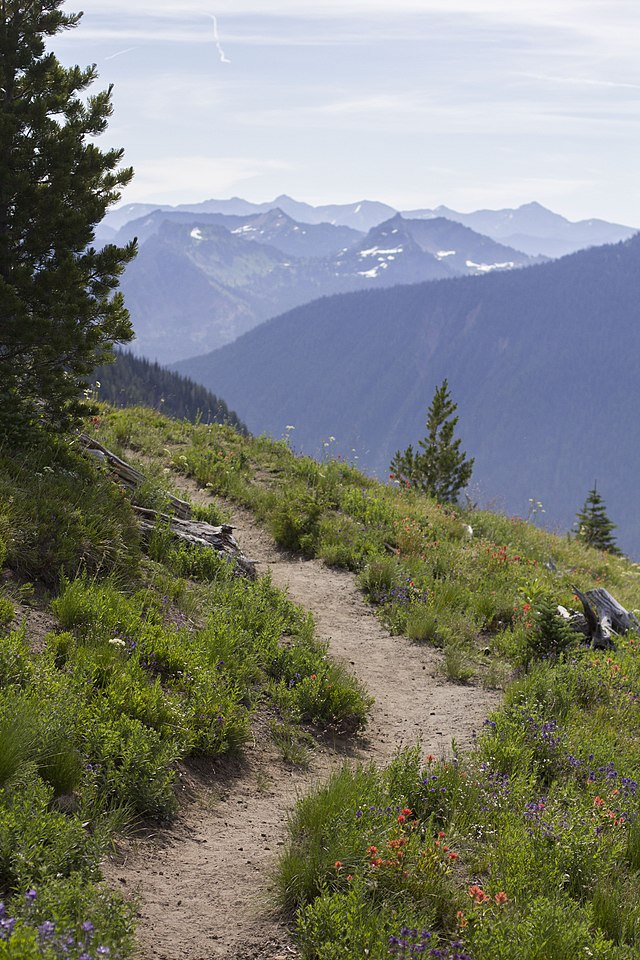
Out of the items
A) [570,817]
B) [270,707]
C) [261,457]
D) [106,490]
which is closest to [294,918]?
[570,817]

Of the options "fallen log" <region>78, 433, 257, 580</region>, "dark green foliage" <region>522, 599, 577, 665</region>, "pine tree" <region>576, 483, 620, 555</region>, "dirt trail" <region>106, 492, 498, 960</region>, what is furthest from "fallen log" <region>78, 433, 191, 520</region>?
"pine tree" <region>576, 483, 620, 555</region>

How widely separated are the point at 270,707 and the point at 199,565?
2769 mm

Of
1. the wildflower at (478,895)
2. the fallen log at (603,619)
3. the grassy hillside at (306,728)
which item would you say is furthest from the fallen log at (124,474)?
the wildflower at (478,895)

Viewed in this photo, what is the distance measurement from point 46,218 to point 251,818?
282 inches

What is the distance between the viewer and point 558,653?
357 inches

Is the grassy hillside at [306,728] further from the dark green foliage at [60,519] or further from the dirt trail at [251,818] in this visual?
the dirt trail at [251,818]

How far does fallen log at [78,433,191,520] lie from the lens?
34.0 feet

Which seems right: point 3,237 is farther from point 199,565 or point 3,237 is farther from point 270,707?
point 270,707

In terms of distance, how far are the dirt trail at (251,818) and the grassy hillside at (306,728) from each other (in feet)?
0.72

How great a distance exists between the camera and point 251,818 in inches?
208

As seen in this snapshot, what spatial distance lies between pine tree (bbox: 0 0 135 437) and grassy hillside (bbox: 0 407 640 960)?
1266 mm

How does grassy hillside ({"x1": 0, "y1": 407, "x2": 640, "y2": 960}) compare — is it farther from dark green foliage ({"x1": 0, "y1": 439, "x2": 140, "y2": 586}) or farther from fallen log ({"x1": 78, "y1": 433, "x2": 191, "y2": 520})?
fallen log ({"x1": 78, "y1": 433, "x2": 191, "y2": 520})

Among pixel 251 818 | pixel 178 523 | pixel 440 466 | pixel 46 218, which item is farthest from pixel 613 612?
pixel 440 466

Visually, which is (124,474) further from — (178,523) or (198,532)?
(198,532)
